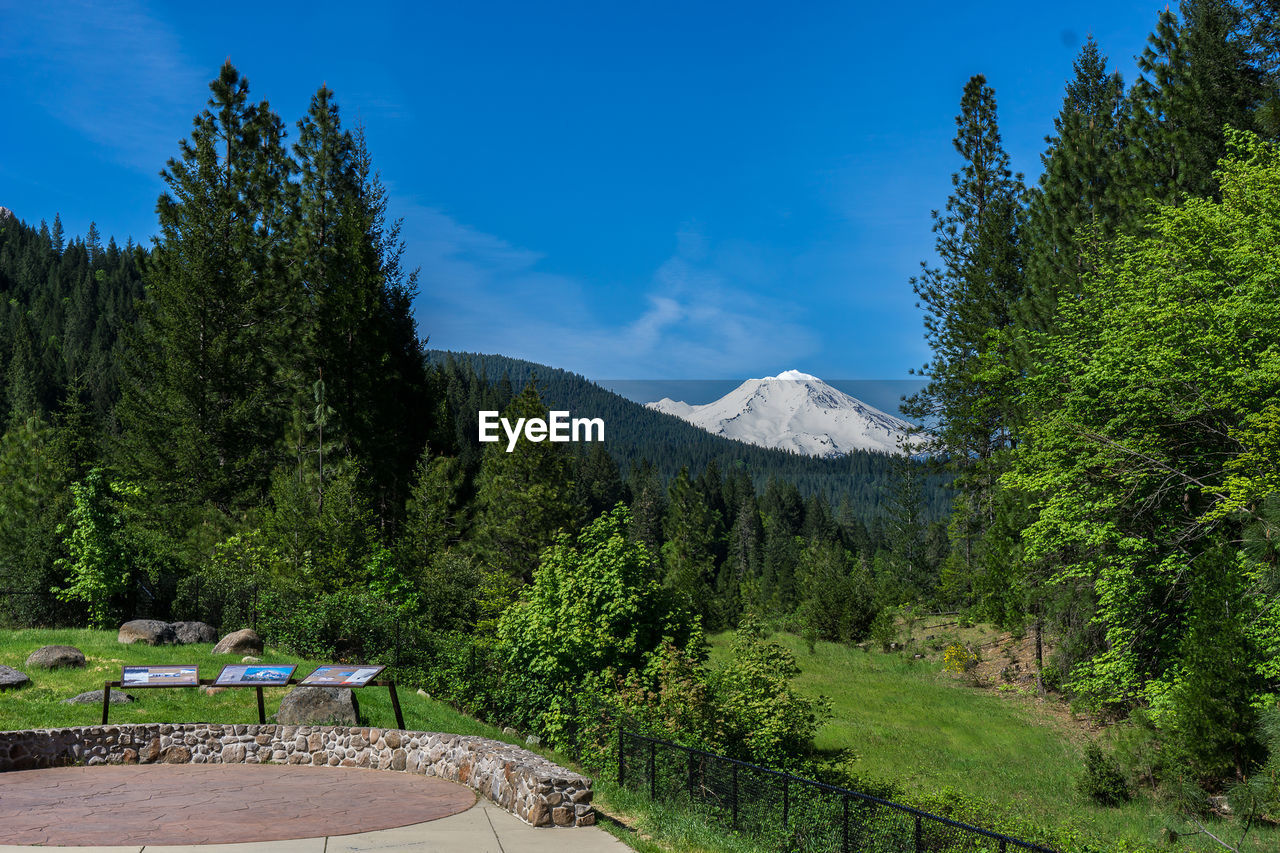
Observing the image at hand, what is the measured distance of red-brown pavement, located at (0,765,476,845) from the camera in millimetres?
9266

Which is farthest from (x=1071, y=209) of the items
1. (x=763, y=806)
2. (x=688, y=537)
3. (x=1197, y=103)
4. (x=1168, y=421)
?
(x=688, y=537)

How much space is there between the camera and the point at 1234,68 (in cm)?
2620

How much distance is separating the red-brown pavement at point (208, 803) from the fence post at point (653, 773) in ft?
8.61

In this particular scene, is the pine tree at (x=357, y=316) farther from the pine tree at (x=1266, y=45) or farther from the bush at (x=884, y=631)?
the pine tree at (x=1266, y=45)

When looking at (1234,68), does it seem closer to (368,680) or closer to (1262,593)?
(1262,593)

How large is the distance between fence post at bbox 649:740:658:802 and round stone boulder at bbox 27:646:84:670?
13.8m

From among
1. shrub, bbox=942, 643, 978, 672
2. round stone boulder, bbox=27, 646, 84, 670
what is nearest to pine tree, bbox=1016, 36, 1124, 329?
shrub, bbox=942, 643, 978, 672

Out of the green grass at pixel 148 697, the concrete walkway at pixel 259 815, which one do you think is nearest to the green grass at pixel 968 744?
the green grass at pixel 148 697

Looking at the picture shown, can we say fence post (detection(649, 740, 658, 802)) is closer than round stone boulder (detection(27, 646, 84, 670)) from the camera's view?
Yes

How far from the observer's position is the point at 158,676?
14.2 meters

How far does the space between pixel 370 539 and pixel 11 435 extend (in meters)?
28.1

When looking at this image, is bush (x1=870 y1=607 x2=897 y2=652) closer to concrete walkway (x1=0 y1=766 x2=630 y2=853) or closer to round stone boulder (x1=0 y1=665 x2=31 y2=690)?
concrete walkway (x1=0 y1=766 x2=630 y2=853)

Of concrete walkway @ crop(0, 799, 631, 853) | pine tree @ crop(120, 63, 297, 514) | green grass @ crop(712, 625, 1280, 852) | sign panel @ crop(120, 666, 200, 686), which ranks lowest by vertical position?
green grass @ crop(712, 625, 1280, 852)

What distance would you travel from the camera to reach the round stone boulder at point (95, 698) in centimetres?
1567
